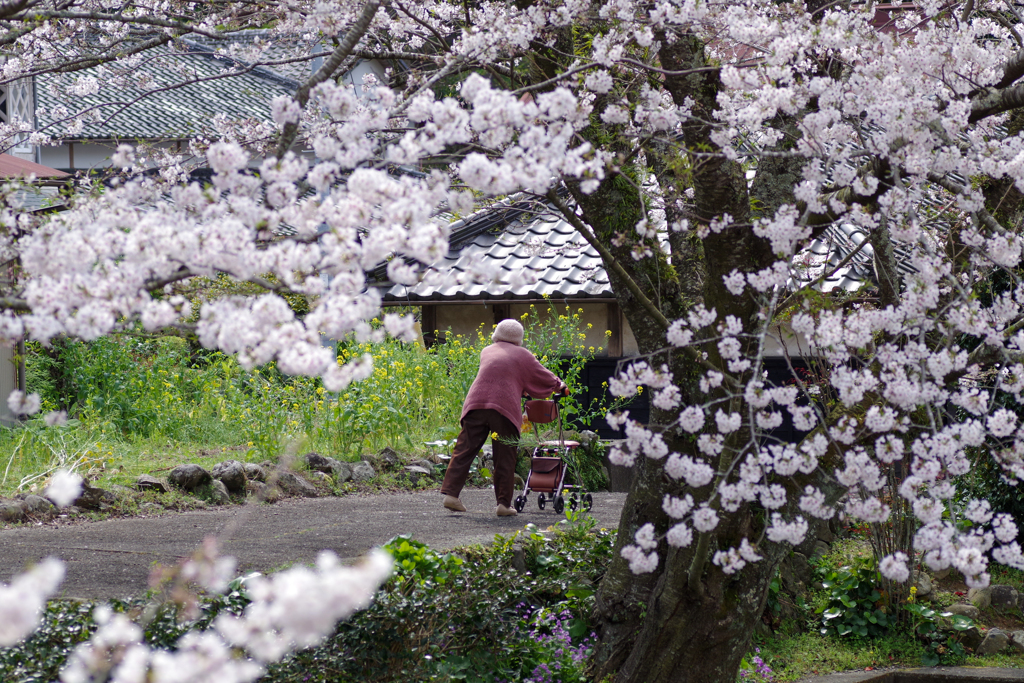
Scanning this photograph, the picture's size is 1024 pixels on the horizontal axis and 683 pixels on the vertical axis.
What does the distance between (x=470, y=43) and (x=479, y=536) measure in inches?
134

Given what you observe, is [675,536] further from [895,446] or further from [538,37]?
[538,37]

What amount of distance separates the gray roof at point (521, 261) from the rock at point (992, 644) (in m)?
4.78

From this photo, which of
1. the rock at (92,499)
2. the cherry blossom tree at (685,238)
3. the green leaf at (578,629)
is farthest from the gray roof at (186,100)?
the green leaf at (578,629)

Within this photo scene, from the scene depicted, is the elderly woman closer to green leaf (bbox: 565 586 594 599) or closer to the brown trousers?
the brown trousers

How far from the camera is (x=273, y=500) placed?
7.28 m

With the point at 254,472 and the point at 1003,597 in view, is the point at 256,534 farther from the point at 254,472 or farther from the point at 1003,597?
the point at 1003,597

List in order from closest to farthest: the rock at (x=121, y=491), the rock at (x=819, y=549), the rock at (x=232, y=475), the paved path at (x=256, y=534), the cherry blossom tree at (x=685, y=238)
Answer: the cherry blossom tree at (x=685, y=238)
the paved path at (x=256, y=534)
the rock at (x=819, y=549)
the rock at (x=121, y=491)
the rock at (x=232, y=475)

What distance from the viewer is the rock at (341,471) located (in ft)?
26.3

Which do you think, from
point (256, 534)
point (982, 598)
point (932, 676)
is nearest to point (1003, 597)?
point (982, 598)

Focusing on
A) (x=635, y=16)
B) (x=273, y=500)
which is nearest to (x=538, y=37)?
(x=635, y=16)

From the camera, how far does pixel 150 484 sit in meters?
7.04

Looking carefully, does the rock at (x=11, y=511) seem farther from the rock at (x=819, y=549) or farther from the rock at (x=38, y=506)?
the rock at (x=819, y=549)

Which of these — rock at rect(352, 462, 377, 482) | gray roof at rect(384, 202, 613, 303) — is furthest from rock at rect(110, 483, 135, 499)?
gray roof at rect(384, 202, 613, 303)

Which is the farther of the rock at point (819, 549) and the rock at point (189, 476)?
the rock at point (189, 476)
